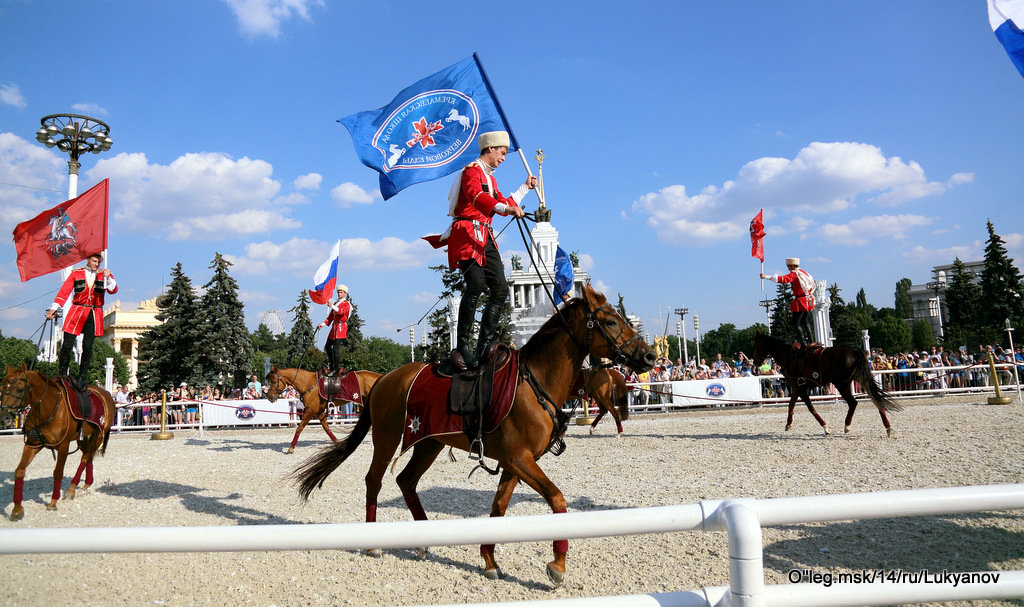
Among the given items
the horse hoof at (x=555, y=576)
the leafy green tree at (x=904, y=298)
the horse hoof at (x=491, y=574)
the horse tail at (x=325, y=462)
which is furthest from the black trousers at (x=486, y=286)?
the leafy green tree at (x=904, y=298)

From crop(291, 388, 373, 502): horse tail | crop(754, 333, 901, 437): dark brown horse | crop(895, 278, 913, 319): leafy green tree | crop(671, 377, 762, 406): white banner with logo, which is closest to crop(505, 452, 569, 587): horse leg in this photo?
crop(291, 388, 373, 502): horse tail

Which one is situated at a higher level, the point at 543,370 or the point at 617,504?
the point at 543,370

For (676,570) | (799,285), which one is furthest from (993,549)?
(799,285)

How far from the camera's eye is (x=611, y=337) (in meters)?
5.29

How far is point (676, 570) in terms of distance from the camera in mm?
5012

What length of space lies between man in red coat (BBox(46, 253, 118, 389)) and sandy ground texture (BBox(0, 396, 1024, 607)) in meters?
2.20

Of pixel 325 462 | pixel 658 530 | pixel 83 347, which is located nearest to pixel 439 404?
pixel 325 462

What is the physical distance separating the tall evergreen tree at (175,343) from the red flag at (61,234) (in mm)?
34026

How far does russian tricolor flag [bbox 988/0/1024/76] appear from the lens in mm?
6094

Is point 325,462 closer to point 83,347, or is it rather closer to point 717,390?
point 83,347

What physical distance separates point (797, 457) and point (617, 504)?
4.56 meters

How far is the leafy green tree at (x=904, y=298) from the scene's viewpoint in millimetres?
135625

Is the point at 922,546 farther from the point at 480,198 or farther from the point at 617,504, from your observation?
the point at 480,198

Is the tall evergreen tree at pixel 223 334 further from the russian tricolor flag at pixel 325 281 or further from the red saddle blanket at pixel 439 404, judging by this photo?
the red saddle blanket at pixel 439 404
